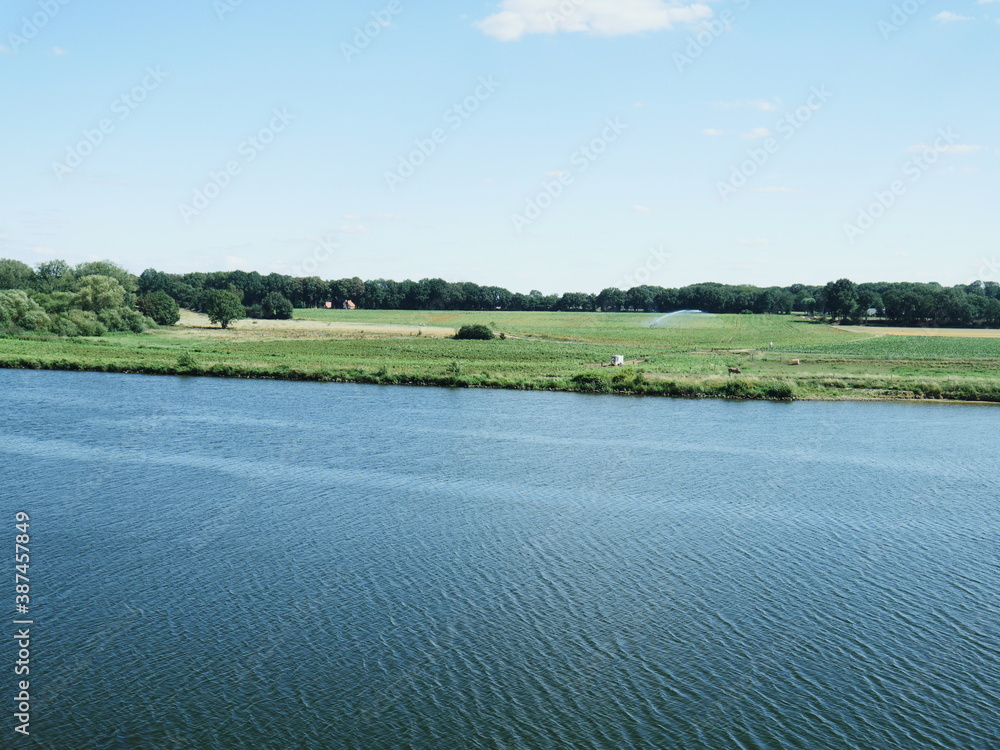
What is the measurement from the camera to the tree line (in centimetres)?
9925

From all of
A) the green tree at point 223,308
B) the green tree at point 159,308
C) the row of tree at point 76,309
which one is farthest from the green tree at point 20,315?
the green tree at point 223,308

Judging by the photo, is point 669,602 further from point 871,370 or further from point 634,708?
point 871,370

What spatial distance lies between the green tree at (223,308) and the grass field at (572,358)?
2.03 m

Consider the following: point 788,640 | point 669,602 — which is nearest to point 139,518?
point 669,602

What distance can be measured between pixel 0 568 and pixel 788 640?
19.2 meters

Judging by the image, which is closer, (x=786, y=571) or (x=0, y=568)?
(x=0, y=568)

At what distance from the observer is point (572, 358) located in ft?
267

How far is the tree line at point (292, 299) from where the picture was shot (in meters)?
99.2

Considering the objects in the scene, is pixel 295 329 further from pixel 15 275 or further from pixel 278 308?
pixel 15 275

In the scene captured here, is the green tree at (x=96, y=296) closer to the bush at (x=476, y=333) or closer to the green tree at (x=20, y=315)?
the green tree at (x=20, y=315)

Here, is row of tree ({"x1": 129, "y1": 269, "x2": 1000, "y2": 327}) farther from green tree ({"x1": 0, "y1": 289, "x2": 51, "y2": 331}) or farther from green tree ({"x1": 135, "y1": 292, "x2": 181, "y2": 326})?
green tree ({"x1": 0, "y1": 289, "x2": 51, "y2": 331})

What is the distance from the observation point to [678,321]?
145625 millimetres

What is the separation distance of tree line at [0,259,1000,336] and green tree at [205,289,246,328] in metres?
0.14

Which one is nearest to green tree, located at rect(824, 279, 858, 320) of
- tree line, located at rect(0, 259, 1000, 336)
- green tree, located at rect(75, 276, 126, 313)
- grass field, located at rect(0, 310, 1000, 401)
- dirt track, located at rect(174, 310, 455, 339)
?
tree line, located at rect(0, 259, 1000, 336)
